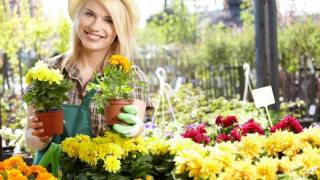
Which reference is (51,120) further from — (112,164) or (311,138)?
(311,138)

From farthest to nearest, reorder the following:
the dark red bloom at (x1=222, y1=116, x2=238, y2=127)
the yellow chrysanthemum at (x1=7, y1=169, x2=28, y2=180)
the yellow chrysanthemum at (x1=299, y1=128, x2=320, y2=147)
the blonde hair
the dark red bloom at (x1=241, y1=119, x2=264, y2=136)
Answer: the dark red bloom at (x1=222, y1=116, x2=238, y2=127)
the dark red bloom at (x1=241, y1=119, x2=264, y2=136)
the blonde hair
the yellow chrysanthemum at (x1=299, y1=128, x2=320, y2=147)
the yellow chrysanthemum at (x1=7, y1=169, x2=28, y2=180)

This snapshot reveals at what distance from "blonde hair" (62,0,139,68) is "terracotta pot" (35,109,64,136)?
18.0 inches

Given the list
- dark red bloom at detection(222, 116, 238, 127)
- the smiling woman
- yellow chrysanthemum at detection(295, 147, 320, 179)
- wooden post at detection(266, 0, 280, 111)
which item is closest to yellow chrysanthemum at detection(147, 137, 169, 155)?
the smiling woman

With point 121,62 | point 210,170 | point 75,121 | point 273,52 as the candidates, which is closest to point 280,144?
point 210,170

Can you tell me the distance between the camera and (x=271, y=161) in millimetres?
1666

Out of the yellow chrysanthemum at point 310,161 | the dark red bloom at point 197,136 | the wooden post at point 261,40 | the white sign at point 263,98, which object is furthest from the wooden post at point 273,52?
the yellow chrysanthemum at point 310,161

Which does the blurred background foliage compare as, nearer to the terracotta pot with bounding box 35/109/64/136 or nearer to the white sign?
the white sign

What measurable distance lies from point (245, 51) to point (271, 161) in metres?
9.43

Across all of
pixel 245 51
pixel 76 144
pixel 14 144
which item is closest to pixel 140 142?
pixel 76 144

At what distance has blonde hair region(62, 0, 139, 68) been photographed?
2061 mm

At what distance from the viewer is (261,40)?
14.7 ft

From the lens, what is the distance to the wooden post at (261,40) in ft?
14.5

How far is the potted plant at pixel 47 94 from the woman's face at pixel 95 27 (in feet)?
1.25

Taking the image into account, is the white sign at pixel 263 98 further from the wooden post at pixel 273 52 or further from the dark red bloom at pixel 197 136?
the wooden post at pixel 273 52
